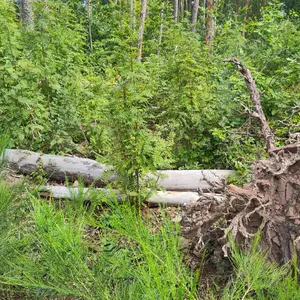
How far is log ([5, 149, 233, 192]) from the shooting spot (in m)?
3.85

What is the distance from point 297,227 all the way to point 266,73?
4.36 meters

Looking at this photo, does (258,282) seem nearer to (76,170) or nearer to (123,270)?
(123,270)

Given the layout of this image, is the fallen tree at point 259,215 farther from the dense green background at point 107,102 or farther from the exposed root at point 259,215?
the dense green background at point 107,102

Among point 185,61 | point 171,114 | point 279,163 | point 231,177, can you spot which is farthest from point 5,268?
point 185,61

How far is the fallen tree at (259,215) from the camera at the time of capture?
7.23 ft

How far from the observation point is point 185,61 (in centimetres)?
442

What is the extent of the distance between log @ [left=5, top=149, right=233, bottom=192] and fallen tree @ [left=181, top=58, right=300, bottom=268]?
1.29 metres

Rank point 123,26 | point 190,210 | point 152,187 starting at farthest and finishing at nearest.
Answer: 1. point 152,187
2. point 123,26
3. point 190,210

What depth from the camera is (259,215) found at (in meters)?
2.29

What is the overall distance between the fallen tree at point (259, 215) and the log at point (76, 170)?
1286 millimetres

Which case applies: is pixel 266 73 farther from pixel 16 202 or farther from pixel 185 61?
pixel 16 202

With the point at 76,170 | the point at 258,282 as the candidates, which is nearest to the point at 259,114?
the point at 258,282

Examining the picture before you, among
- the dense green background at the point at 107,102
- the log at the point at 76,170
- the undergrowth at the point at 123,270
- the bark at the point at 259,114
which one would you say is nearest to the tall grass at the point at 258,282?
the undergrowth at the point at 123,270

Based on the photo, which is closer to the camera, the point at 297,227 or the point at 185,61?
the point at 297,227
